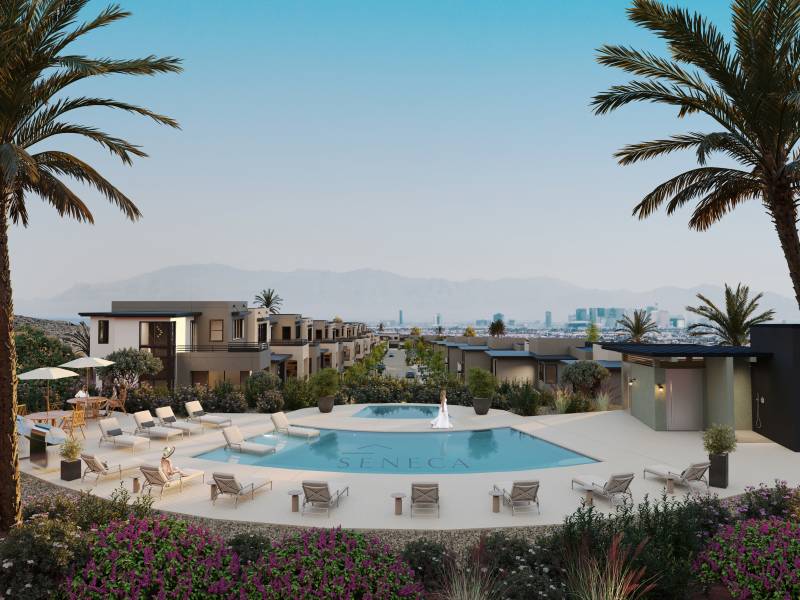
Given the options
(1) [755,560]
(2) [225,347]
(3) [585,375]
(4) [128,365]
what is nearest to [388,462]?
(1) [755,560]

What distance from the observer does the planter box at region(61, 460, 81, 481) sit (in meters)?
12.2

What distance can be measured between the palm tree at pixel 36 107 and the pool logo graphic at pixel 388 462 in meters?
8.73

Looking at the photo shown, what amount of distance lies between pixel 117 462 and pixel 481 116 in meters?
35.1

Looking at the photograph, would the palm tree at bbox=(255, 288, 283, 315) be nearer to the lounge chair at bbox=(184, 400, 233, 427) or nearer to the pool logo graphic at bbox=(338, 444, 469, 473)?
the lounge chair at bbox=(184, 400, 233, 427)

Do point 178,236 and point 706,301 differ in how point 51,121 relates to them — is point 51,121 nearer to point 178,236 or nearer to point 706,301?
point 706,301

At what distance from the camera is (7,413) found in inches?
319

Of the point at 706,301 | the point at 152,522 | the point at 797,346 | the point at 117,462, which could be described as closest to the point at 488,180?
the point at 706,301

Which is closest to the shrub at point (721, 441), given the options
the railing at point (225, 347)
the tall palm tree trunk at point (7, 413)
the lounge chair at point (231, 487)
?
the lounge chair at point (231, 487)

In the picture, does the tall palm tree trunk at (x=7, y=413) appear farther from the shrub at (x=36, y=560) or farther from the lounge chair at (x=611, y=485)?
the lounge chair at (x=611, y=485)

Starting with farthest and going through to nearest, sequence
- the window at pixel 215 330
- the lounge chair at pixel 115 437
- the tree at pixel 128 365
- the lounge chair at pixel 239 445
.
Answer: the window at pixel 215 330, the tree at pixel 128 365, the lounge chair at pixel 239 445, the lounge chair at pixel 115 437

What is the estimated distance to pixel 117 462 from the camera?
45.4 ft

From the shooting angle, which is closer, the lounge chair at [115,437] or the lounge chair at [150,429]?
the lounge chair at [115,437]

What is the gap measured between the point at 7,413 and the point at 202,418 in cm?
1184

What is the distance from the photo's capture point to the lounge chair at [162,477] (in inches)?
429
